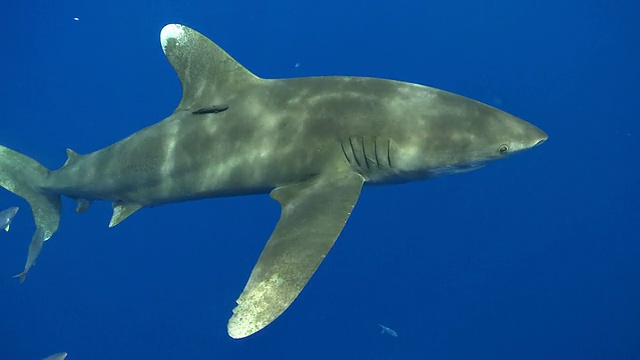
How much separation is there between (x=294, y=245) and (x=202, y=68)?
8.44 feet

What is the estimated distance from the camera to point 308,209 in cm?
529

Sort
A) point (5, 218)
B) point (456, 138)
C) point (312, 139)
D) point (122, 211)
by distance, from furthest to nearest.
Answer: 1. point (5, 218)
2. point (122, 211)
3. point (312, 139)
4. point (456, 138)

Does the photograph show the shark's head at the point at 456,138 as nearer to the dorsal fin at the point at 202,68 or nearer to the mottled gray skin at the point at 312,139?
the mottled gray skin at the point at 312,139

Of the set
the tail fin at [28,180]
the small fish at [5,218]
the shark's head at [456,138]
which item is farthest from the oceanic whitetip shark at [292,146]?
the small fish at [5,218]

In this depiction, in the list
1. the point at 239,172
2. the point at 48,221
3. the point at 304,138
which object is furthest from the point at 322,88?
the point at 48,221

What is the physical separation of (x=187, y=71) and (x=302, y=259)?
2845 mm

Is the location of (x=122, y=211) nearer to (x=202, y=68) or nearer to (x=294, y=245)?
(x=202, y=68)

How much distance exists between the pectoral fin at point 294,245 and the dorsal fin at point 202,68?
139cm

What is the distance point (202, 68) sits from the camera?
21.2 feet

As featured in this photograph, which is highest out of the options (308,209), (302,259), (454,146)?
(454,146)

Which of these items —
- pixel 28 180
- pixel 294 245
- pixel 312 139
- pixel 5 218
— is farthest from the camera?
pixel 5 218

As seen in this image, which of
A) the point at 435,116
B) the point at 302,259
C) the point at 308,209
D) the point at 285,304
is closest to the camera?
the point at 285,304

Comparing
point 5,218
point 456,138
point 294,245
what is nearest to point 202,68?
point 294,245

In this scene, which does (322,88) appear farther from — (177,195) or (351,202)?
(177,195)
